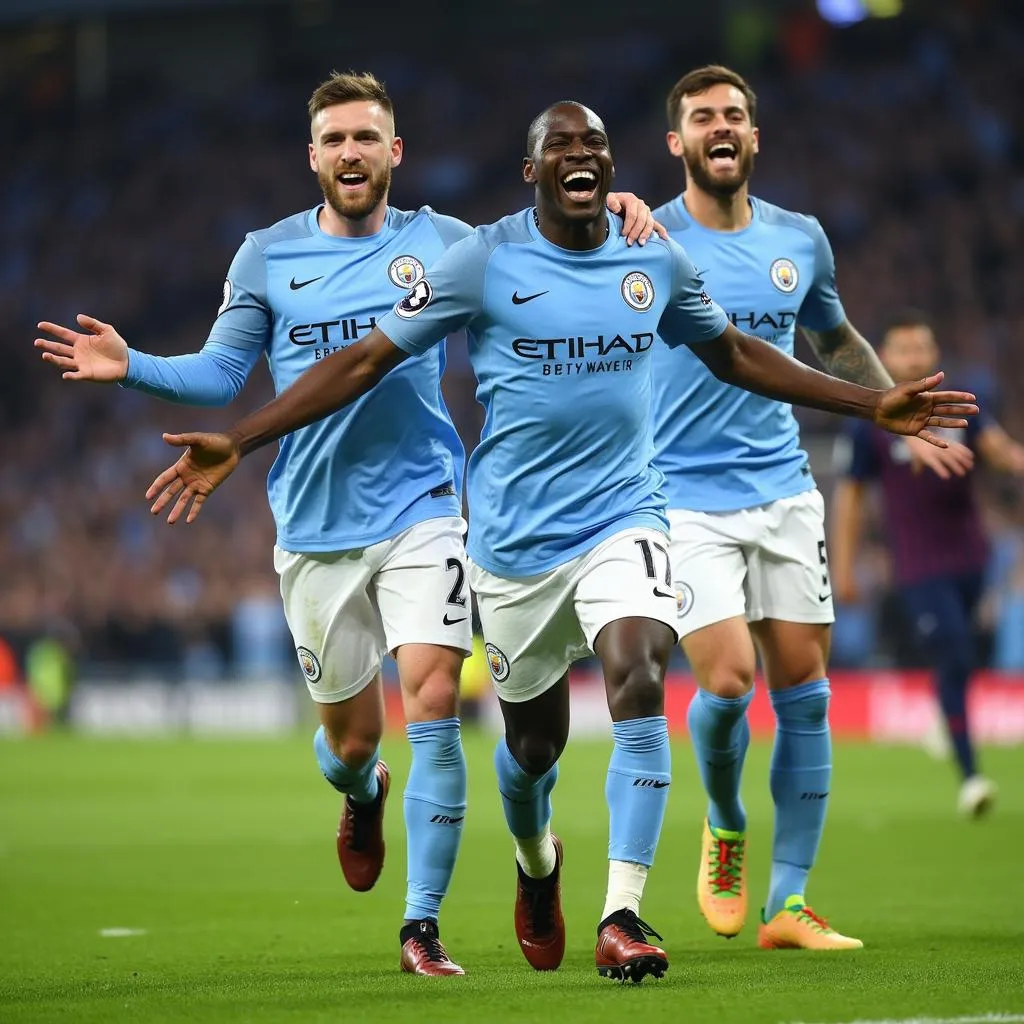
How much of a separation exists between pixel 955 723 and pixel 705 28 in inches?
952

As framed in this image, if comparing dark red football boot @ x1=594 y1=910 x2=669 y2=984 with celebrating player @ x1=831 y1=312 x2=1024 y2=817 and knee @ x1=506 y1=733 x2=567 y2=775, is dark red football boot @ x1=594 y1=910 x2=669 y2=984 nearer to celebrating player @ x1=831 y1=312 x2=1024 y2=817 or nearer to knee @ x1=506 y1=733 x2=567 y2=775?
knee @ x1=506 y1=733 x2=567 y2=775

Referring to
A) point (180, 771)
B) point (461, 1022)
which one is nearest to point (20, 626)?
point (180, 771)

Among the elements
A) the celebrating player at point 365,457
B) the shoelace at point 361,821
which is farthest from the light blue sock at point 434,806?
the shoelace at point 361,821

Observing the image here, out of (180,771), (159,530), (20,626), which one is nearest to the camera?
(180,771)

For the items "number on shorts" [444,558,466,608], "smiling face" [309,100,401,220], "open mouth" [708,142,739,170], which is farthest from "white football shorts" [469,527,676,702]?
"open mouth" [708,142,739,170]

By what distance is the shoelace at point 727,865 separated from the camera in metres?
7.07

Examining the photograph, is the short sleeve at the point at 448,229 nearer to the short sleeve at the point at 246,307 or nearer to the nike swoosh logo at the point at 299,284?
the nike swoosh logo at the point at 299,284

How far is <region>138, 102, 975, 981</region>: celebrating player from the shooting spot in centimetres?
575

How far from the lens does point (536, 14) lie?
35656mm

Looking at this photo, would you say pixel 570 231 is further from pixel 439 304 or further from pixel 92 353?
pixel 92 353

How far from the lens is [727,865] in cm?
713

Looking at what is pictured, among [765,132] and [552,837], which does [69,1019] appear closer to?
[552,837]

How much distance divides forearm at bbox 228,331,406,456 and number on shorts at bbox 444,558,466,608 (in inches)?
32.9

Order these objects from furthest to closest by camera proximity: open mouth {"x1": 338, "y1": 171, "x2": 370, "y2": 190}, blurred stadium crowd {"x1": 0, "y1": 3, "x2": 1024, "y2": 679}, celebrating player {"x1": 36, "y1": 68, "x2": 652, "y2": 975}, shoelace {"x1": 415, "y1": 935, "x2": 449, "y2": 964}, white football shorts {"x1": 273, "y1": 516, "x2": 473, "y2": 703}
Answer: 1. blurred stadium crowd {"x1": 0, "y1": 3, "x2": 1024, "y2": 679}
2. open mouth {"x1": 338, "y1": 171, "x2": 370, "y2": 190}
3. white football shorts {"x1": 273, "y1": 516, "x2": 473, "y2": 703}
4. celebrating player {"x1": 36, "y1": 68, "x2": 652, "y2": 975}
5. shoelace {"x1": 415, "y1": 935, "x2": 449, "y2": 964}
